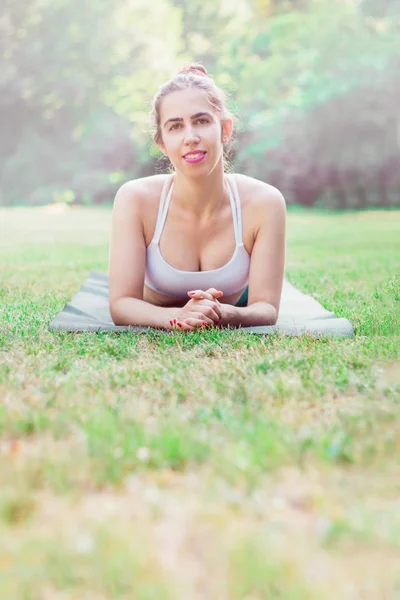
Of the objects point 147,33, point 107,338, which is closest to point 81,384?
point 107,338

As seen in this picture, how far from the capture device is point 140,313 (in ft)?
9.63

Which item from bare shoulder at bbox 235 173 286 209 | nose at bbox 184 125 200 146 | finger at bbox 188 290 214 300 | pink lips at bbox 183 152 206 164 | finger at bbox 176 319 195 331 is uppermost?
nose at bbox 184 125 200 146

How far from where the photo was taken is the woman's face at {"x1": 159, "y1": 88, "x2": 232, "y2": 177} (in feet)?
9.51

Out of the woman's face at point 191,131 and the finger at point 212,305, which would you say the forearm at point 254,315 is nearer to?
the finger at point 212,305

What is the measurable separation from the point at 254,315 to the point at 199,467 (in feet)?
4.89

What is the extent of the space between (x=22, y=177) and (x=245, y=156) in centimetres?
734

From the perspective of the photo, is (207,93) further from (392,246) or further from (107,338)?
(392,246)

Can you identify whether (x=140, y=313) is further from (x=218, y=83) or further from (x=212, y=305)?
(x=218, y=83)

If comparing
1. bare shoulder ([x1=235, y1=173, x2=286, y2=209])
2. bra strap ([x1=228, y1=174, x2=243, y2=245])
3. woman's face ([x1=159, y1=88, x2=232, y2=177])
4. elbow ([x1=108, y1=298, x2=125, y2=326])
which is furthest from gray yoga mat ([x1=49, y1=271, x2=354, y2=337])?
woman's face ([x1=159, y1=88, x2=232, y2=177])

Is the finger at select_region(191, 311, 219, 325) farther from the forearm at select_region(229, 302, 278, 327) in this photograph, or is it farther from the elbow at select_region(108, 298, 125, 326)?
the elbow at select_region(108, 298, 125, 326)

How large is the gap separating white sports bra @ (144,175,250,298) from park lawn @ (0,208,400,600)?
1.31ft

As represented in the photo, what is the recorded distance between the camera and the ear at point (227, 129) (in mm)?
3124

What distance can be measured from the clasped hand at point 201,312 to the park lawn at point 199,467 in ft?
0.20

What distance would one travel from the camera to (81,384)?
211cm
